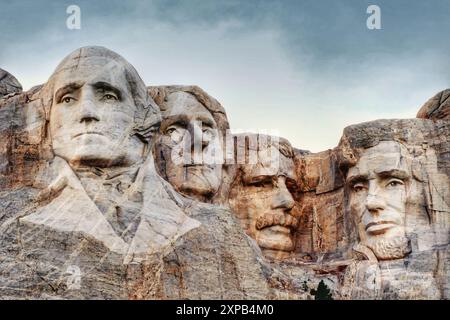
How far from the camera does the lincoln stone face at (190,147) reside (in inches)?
1091

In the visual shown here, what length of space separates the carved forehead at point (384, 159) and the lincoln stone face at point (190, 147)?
219 centimetres

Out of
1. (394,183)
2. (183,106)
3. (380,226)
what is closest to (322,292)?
(380,226)

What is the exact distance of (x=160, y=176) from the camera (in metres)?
27.0

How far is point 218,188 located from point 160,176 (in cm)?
144

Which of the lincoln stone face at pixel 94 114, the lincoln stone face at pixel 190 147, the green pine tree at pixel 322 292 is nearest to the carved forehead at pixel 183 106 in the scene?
the lincoln stone face at pixel 190 147

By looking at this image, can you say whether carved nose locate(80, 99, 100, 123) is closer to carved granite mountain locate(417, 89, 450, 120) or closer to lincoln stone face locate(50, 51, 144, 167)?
lincoln stone face locate(50, 51, 144, 167)

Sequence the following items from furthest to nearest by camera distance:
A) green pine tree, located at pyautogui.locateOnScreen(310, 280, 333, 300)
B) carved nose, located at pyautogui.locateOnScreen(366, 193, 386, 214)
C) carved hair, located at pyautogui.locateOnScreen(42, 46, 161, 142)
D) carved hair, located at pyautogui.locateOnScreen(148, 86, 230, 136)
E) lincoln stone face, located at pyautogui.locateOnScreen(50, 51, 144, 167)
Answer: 1. carved hair, located at pyautogui.locateOnScreen(148, 86, 230, 136)
2. carved nose, located at pyautogui.locateOnScreen(366, 193, 386, 214)
3. carved hair, located at pyautogui.locateOnScreen(42, 46, 161, 142)
4. lincoln stone face, located at pyautogui.locateOnScreen(50, 51, 144, 167)
5. green pine tree, located at pyautogui.locateOnScreen(310, 280, 333, 300)

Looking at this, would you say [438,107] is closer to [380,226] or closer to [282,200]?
[380,226]

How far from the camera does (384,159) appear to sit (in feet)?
92.3

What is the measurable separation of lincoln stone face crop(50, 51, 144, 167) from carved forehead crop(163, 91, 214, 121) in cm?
133

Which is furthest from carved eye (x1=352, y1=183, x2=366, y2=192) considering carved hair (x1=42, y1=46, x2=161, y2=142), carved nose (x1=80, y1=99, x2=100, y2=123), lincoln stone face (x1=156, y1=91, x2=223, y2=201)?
carved nose (x1=80, y1=99, x2=100, y2=123)

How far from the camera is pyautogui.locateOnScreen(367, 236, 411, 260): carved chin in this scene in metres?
27.6

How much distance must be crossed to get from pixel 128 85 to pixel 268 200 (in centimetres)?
352
